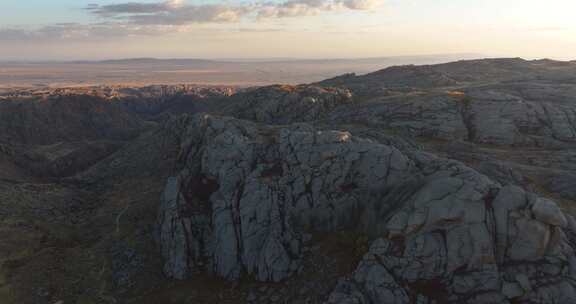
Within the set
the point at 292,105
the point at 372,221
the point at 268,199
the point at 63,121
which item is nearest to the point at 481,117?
the point at 292,105

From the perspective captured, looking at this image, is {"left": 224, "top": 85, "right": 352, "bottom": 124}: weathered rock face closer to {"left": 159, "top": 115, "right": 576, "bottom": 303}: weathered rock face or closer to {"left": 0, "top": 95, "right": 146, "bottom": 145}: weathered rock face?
{"left": 159, "top": 115, "right": 576, "bottom": 303}: weathered rock face

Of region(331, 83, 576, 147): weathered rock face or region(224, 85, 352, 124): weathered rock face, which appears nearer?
region(331, 83, 576, 147): weathered rock face

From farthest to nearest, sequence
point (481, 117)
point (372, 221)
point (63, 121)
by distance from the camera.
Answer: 1. point (63, 121)
2. point (481, 117)
3. point (372, 221)

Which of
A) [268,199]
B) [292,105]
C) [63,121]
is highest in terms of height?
[292,105]

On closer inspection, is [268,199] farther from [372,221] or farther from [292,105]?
[292,105]

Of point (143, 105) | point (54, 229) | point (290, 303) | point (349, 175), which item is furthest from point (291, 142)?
point (143, 105)

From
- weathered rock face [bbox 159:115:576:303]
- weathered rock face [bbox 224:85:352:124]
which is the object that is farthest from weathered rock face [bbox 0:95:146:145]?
weathered rock face [bbox 159:115:576:303]

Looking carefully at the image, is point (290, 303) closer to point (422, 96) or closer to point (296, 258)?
point (296, 258)

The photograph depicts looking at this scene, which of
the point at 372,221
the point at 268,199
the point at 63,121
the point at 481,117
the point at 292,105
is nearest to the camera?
the point at 372,221
